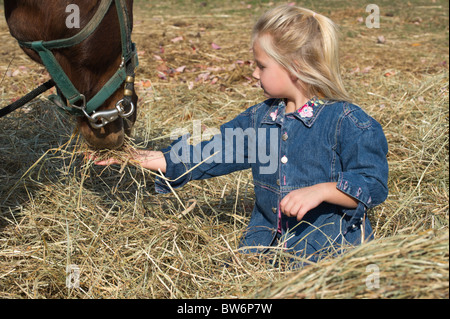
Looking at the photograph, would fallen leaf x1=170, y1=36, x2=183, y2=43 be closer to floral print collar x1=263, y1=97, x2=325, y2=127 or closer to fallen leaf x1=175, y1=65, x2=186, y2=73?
fallen leaf x1=175, y1=65, x2=186, y2=73

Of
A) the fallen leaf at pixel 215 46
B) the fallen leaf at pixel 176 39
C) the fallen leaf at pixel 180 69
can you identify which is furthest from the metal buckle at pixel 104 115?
the fallen leaf at pixel 176 39

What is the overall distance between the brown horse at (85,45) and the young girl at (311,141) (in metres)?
0.16

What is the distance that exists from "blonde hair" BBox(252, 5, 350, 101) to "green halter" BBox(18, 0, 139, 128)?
1.93 feet

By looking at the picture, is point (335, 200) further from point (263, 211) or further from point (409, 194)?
point (409, 194)

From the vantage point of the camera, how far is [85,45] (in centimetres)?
211

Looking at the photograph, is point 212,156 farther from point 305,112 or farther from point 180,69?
point 180,69

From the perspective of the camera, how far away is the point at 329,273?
1613 millimetres

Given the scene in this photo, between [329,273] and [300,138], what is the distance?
758 millimetres

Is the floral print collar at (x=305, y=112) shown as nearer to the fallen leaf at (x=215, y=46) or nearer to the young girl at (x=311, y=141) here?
the young girl at (x=311, y=141)

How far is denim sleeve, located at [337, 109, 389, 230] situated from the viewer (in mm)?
2018

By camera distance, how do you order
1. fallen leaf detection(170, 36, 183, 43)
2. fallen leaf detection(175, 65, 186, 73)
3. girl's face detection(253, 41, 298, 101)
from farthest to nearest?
fallen leaf detection(170, 36, 183, 43), fallen leaf detection(175, 65, 186, 73), girl's face detection(253, 41, 298, 101)

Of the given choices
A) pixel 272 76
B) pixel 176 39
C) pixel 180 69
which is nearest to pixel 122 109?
pixel 272 76

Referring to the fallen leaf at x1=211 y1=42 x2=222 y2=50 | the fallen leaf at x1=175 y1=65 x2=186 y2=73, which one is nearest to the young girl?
the fallen leaf at x1=175 y1=65 x2=186 y2=73
